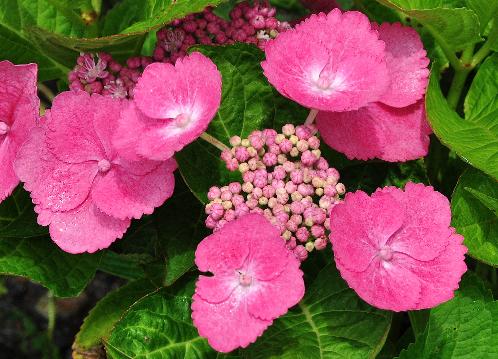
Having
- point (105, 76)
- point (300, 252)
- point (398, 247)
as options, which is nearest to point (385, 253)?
point (398, 247)

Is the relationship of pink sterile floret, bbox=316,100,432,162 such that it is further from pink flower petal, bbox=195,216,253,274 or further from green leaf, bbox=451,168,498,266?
pink flower petal, bbox=195,216,253,274

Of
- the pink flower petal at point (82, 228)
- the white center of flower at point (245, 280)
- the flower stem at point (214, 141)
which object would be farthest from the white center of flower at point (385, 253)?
the pink flower petal at point (82, 228)

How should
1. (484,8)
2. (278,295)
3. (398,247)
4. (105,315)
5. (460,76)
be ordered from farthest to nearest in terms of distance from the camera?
(105,315), (460,76), (484,8), (398,247), (278,295)

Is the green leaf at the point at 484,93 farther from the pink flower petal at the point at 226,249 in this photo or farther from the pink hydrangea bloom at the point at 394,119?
the pink flower petal at the point at 226,249

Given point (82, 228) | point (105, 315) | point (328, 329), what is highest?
point (82, 228)

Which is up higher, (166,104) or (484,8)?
(484,8)

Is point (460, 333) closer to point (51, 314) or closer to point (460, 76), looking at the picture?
point (460, 76)

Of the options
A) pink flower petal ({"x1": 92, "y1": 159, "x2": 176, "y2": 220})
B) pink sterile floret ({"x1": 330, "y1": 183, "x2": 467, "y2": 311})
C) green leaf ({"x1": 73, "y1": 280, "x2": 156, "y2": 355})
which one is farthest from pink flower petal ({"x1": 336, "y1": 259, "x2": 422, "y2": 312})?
green leaf ({"x1": 73, "y1": 280, "x2": 156, "y2": 355})
